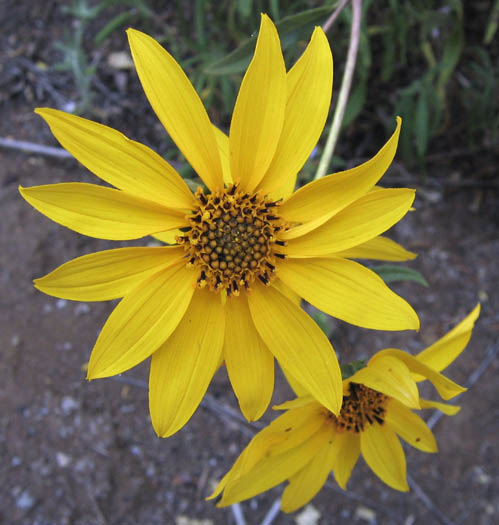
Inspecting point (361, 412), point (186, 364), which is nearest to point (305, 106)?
point (186, 364)

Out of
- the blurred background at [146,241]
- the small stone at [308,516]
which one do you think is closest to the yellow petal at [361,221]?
the blurred background at [146,241]

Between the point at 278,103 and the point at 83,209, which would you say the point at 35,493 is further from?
the point at 278,103

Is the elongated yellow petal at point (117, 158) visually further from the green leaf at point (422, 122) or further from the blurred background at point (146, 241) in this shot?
the green leaf at point (422, 122)

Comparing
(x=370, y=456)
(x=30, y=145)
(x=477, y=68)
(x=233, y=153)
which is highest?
(x=233, y=153)

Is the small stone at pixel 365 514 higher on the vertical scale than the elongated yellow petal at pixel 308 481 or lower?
→ lower

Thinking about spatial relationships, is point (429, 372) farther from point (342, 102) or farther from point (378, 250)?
point (342, 102)

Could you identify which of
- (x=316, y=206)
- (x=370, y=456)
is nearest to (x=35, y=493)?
(x=370, y=456)
